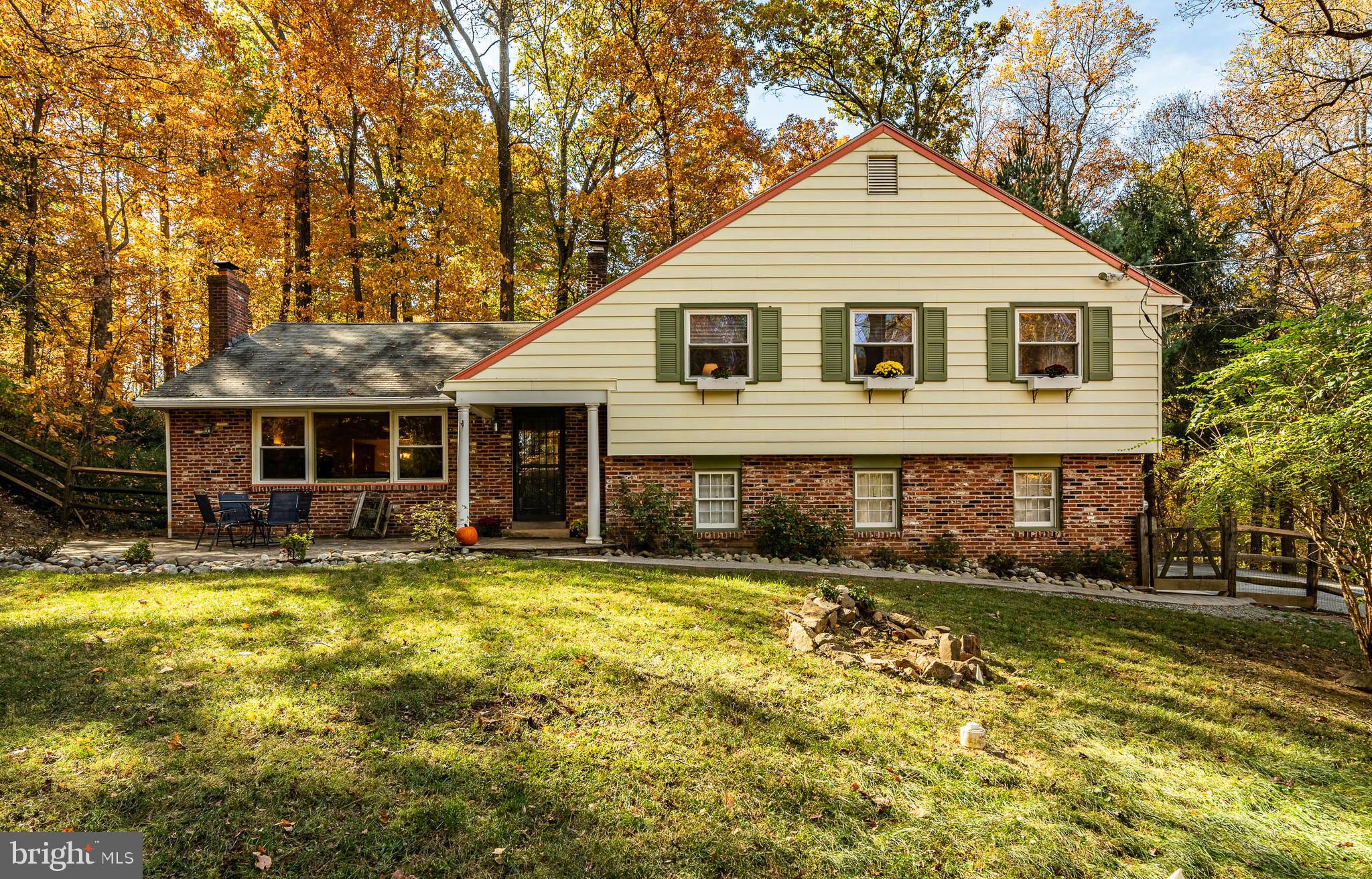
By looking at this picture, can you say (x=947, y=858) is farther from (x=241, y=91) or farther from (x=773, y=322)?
Answer: (x=241, y=91)

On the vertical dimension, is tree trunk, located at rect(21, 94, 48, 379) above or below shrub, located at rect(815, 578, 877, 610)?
above

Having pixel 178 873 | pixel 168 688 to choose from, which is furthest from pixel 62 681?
pixel 178 873

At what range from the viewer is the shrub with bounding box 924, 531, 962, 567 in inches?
443

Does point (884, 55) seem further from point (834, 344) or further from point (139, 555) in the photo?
point (139, 555)

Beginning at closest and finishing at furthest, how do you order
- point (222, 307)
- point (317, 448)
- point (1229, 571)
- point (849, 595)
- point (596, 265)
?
point (849, 595) < point (1229, 571) < point (317, 448) < point (596, 265) < point (222, 307)

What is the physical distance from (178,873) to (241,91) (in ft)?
81.0

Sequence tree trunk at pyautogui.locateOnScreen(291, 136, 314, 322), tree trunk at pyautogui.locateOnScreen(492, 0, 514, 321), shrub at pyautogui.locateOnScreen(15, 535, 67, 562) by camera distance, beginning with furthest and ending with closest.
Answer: tree trunk at pyautogui.locateOnScreen(492, 0, 514, 321) → tree trunk at pyautogui.locateOnScreen(291, 136, 314, 322) → shrub at pyautogui.locateOnScreen(15, 535, 67, 562)

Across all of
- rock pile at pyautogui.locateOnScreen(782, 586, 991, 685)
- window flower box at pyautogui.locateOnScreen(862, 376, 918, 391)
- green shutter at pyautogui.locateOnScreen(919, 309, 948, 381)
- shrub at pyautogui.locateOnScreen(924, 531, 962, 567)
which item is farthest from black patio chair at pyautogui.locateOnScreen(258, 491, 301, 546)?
green shutter at pyautogui.locateOnScreen(919, 309, 948, 381)

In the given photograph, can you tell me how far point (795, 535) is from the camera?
11047 millimetres

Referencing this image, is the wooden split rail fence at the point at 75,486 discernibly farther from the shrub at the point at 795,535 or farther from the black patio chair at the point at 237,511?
the shrub at the point at 795,535

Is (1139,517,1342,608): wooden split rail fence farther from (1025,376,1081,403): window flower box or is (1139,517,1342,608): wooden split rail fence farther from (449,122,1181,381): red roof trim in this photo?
(449,122,1181,381): red roof trim

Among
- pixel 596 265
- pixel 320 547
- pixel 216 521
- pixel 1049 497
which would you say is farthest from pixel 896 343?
pixel 216 521

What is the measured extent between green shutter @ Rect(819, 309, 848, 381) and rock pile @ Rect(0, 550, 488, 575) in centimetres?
686

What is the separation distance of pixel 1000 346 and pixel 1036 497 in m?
2.95
